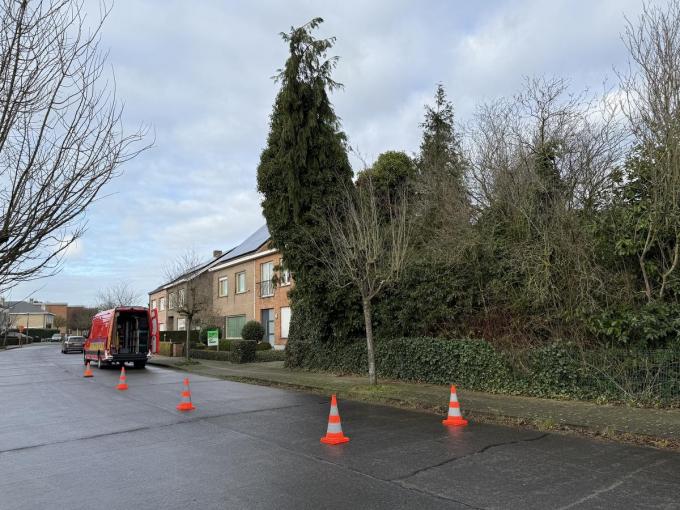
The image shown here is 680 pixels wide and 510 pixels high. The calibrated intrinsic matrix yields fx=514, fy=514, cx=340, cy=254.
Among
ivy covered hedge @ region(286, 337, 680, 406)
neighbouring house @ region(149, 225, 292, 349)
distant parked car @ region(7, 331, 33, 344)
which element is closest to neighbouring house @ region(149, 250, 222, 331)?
neighbouring house @ region(149, 225, 292, 349)

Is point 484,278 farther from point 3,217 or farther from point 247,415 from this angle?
point 3,217

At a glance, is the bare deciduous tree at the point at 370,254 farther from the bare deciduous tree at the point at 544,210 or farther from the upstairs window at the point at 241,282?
the upstairs window at the point at 241,282

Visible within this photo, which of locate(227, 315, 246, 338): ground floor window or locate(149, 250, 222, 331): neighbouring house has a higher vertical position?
locate(149, 250, 222, 331): neighbouring house

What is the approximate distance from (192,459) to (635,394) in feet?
26.9

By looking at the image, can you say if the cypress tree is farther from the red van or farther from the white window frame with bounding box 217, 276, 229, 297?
the white window frame with bounding box 217, 276, 229, 297

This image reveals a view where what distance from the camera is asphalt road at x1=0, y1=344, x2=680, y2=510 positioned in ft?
16.5

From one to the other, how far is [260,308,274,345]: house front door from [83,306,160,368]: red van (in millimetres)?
8006

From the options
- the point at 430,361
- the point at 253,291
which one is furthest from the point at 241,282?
the point at 430,361

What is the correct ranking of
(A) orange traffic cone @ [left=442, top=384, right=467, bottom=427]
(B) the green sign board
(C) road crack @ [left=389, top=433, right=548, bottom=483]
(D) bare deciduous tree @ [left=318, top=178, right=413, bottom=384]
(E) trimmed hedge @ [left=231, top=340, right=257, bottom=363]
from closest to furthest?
(C) road crack @ [left=389, top=433, right=548, bottom=483] → (A) orange traffic cone @ [left=442, top=384, right=467, bottom=427] → (D) bare deciduous tree @ [left=318, top=178, right=413, bottom=384] → (E) trimmed hedge @ [left=231, top=340, right=257, bottom=363] → (B) the green sign board

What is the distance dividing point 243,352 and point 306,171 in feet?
35.0

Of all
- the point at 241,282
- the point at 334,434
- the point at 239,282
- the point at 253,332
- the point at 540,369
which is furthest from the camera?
the point at 239,282

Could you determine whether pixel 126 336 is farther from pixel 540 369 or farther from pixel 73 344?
pixel 73 344

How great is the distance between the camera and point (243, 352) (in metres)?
24.6

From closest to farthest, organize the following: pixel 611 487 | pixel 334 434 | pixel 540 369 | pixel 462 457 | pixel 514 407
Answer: pixel 611 487
pixel 462 457
pixel 334 434
pixel 514 407
pixel 540 369
